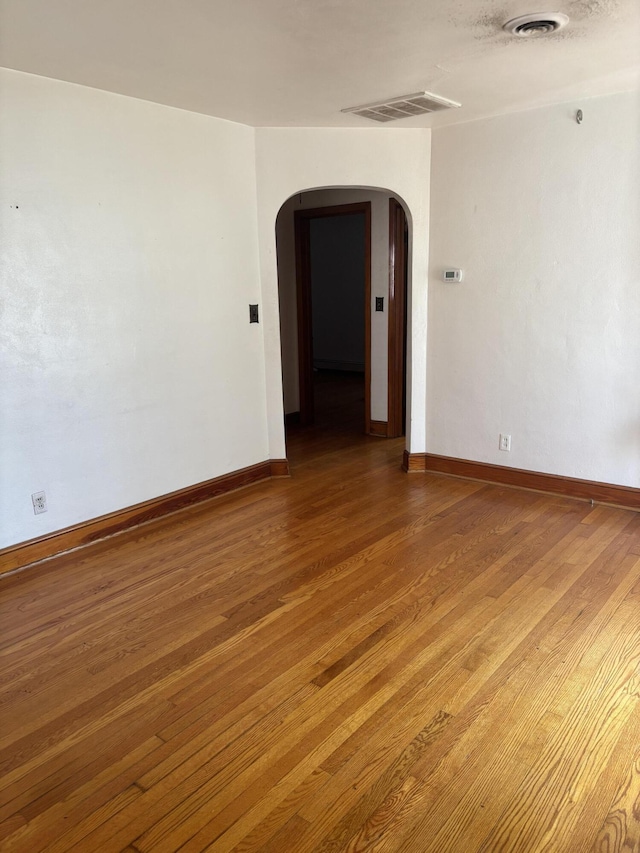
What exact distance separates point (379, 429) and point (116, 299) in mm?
3112

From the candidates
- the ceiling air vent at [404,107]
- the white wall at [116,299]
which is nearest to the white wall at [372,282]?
the ceiling air vent at [404,107]

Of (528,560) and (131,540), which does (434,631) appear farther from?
(131,540)

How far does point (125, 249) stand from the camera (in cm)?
364

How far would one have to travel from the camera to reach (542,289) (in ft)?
13.4

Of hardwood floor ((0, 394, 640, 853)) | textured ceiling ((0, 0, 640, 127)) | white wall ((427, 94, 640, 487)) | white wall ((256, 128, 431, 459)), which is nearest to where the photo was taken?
hardwood floor ((0, 394, 640, 853))

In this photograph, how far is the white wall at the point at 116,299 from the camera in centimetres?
319

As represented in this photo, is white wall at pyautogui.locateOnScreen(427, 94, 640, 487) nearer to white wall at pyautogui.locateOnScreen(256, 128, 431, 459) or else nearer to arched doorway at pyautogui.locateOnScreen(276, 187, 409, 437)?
white wall at pyautogui.locateOnScreen(256, 128, 431, 459)

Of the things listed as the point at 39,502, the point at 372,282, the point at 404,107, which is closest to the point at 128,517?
the point at 39,502

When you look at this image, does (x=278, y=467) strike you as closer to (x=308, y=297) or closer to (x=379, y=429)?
(x=379, y=429)

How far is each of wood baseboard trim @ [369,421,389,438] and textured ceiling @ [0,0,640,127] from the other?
9.71ft

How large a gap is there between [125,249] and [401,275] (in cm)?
275

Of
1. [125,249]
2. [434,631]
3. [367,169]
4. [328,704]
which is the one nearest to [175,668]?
[328,704]

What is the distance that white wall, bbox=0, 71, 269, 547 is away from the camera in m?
3.19

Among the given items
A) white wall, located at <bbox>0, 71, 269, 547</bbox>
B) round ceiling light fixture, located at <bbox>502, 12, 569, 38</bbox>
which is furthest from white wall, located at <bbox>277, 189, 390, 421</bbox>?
round ceiling light fixture, located at <bbox>502, 12, 569, 38</bbox>
